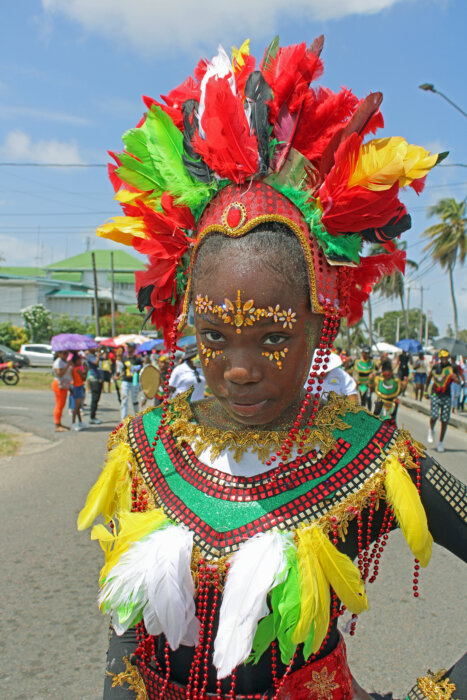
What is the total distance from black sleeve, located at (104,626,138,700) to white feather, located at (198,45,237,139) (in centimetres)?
143

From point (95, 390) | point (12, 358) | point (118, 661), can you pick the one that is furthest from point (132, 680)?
point (12, 358)

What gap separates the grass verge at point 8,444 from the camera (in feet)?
30.4

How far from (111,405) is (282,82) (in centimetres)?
1642

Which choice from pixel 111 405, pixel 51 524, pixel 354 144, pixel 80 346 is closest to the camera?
pixel 354 144

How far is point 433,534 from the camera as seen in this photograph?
149cm

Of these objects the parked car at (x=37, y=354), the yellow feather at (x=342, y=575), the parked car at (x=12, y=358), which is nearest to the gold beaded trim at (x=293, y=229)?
the yellow feather at (x=342, y=575)

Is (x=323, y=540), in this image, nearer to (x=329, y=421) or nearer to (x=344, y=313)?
(x=329, y=421)

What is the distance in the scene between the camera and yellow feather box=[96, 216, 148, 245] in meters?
1.79

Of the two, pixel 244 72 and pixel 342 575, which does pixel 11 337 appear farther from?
pixel 342 575

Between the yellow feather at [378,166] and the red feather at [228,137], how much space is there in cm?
28

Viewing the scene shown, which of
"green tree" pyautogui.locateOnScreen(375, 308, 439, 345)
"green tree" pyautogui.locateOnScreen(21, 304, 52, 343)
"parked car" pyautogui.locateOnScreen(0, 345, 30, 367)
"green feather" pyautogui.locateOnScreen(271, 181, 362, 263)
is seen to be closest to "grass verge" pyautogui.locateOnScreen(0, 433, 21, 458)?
"green feather" pyautogui.locateOnScreen(271, 181, 362, 263)

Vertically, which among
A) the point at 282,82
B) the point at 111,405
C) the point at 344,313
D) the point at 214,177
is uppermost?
the point at 282,82

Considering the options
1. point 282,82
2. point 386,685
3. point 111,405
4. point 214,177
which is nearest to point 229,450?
point 214,177

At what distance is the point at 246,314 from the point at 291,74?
68cm
